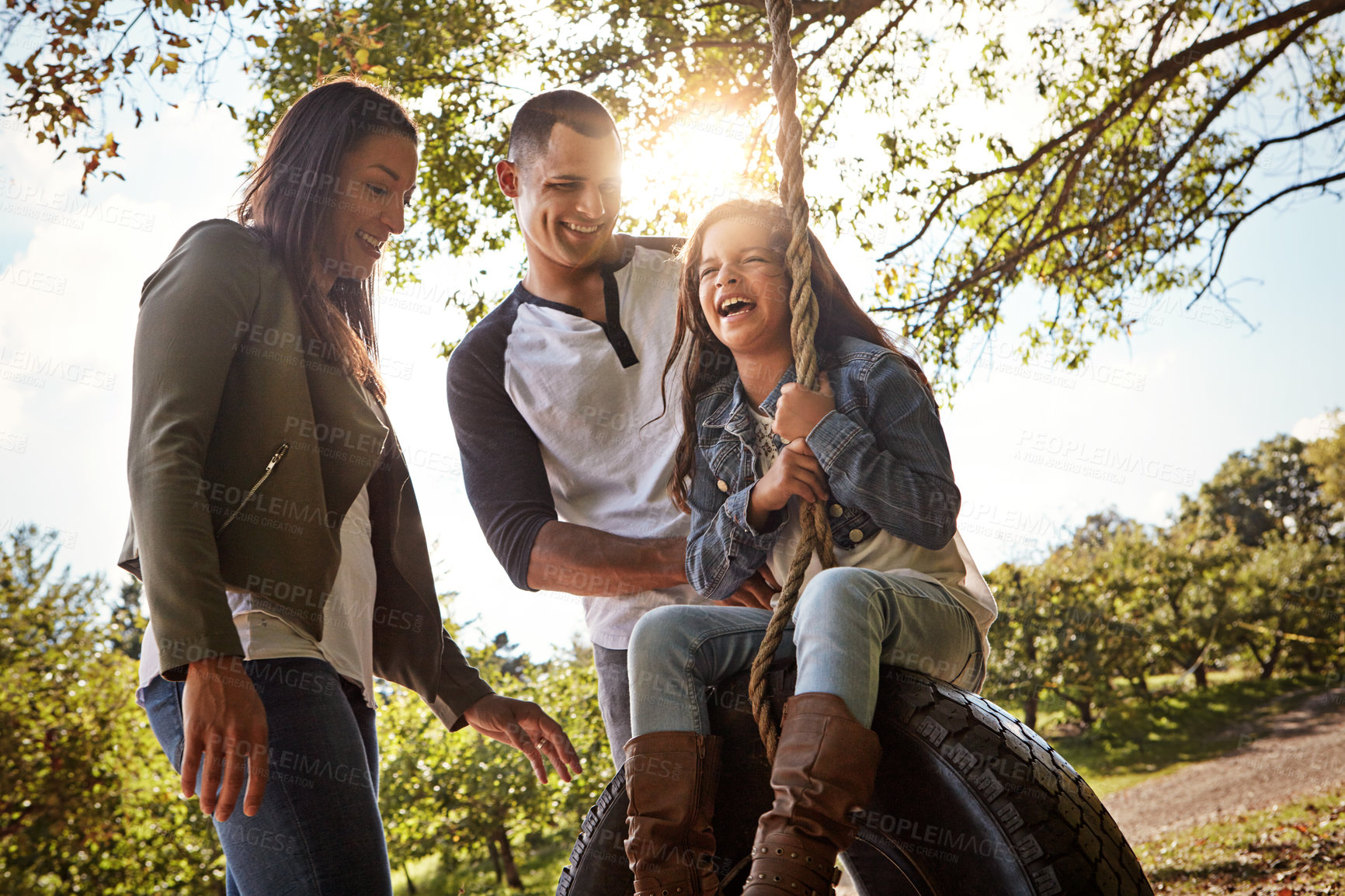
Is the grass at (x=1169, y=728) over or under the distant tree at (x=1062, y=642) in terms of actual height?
under

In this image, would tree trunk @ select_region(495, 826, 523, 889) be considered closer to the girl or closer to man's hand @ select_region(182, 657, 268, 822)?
the girl

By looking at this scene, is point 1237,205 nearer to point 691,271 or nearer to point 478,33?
point 478,33

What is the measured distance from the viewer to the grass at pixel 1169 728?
548 inches

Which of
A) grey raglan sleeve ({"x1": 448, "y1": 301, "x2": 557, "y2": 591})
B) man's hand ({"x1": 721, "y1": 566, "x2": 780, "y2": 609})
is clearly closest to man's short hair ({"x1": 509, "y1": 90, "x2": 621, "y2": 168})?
grey raglan sleeve ({"x1": 448, "y1": 301, "x2": 557, "y2": 591})

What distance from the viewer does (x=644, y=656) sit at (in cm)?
158

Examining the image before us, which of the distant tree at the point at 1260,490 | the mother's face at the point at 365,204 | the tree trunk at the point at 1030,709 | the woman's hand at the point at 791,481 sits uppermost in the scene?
the distant tree at the point at 1260,490

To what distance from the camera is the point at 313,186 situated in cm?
189

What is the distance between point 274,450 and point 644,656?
725 millimetres

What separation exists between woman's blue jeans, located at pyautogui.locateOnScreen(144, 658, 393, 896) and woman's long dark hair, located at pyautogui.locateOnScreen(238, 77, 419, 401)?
2.11ft

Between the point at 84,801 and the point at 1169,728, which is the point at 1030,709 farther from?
the point at 84,801

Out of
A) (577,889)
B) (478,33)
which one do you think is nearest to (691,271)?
(577,889)

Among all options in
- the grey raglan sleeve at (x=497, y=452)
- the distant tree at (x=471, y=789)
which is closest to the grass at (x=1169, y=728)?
the distant tree at (x=471, y=789)

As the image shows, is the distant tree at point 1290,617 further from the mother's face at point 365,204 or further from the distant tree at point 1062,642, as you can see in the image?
the mother's face at point 365,204

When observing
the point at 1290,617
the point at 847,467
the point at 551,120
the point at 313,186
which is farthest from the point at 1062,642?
the point at 313,186
